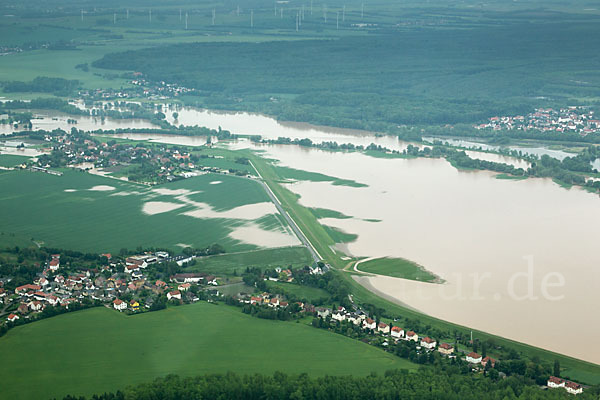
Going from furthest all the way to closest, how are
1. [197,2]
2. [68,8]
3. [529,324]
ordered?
[197,2] < [68,8] < [529,324]

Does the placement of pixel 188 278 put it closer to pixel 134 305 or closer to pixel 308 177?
pixel 134 305

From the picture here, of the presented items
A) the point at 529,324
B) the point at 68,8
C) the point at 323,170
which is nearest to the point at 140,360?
the point at 529,324

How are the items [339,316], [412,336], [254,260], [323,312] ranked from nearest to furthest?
[412,336] < [339,316] < [323,312] < [254,260]

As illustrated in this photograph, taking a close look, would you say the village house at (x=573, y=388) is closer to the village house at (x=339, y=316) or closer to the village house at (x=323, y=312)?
the village house at (x=339, y=316)

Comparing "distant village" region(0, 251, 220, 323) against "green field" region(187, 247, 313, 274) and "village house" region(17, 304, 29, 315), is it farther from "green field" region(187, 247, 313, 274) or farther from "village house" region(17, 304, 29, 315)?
"green field" region(187, 247, 313, 274)

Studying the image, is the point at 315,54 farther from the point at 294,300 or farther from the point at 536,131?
the point at 294,300

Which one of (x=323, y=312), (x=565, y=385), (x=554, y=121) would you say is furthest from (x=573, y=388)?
(x=554, y=121)

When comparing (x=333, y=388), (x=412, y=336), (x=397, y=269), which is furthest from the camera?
(x=397, y=269)
